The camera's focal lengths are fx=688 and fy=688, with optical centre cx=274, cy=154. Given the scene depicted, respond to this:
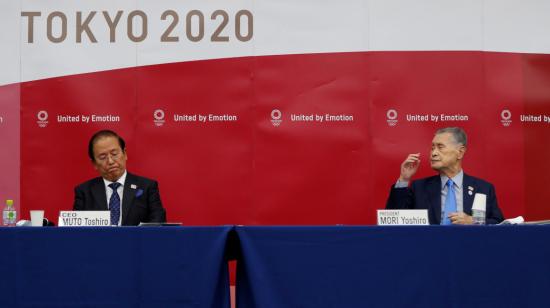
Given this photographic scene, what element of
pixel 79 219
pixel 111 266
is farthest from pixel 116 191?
pixel 111 266

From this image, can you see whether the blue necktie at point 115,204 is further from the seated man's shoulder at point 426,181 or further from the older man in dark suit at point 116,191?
the seated man's shoulder at point 426,181

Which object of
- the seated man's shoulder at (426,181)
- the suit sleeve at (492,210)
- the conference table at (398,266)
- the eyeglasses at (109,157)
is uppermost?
the eyeglasses at (109,157)

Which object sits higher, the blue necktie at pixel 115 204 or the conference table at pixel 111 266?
the blue necktie at pixel 115 204

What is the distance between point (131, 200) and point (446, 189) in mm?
1969

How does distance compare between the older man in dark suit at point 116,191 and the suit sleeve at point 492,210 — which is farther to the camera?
the older man in dark suit at point 116,191

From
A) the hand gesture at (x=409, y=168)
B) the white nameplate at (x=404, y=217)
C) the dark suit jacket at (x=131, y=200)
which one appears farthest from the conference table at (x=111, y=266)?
the hand gesture at (x=409, y=168)

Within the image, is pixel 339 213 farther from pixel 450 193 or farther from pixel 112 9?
pixel 112 9

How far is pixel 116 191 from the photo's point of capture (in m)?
4.41

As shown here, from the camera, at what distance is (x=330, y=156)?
4910 mm

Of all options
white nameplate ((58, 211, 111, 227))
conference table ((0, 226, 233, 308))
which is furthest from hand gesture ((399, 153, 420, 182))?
white nameplate ((58, 211, 111, 227))

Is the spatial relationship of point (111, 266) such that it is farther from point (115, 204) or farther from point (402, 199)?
point (402, 199)

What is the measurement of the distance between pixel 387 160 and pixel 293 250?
207cm

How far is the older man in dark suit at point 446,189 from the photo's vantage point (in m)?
4.17

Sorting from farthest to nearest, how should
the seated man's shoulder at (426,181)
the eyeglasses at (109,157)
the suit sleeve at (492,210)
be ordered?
the eyeglasses at (109,157) < the seated man's shoulder at (426,181) < the suit sleeve at (492,210)
